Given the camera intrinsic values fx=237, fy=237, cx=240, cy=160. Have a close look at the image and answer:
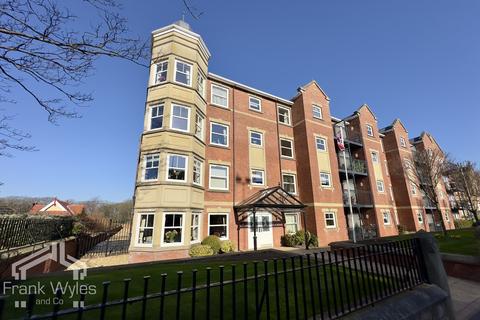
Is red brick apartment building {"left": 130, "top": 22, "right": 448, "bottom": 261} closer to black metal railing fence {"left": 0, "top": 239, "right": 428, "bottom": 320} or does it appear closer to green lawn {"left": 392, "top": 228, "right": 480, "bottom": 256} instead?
green lawn {"left": 392, "top": 228, "right": 480, "bottom": 256}

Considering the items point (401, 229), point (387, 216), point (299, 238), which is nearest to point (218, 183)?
point (299, 238)

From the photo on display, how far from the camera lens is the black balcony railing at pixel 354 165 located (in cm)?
2541

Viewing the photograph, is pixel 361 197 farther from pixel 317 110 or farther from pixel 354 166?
pixel 317 110

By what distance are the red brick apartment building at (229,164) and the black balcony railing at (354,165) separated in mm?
109

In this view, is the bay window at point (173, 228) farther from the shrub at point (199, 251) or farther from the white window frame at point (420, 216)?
the white window frame at point (420, 216)

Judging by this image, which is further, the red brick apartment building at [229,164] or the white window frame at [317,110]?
the white window frame at [317,110]

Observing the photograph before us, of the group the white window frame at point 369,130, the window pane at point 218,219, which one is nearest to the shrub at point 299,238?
the window pane at point 218,219

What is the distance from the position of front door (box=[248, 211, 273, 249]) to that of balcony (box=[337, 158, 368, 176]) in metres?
10.8

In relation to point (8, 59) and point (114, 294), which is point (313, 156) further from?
point (8, 59)

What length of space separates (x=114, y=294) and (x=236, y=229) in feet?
41.3

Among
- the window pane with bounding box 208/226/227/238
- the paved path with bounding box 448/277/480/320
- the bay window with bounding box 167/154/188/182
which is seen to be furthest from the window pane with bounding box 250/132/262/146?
the paved path with bounding box 448/277/480/320

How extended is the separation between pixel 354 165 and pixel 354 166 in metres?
0.14

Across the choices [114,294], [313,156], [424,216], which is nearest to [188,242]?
[114,294]

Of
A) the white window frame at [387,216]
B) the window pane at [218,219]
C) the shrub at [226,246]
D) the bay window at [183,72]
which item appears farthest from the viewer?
the white window frame at [387,216]
